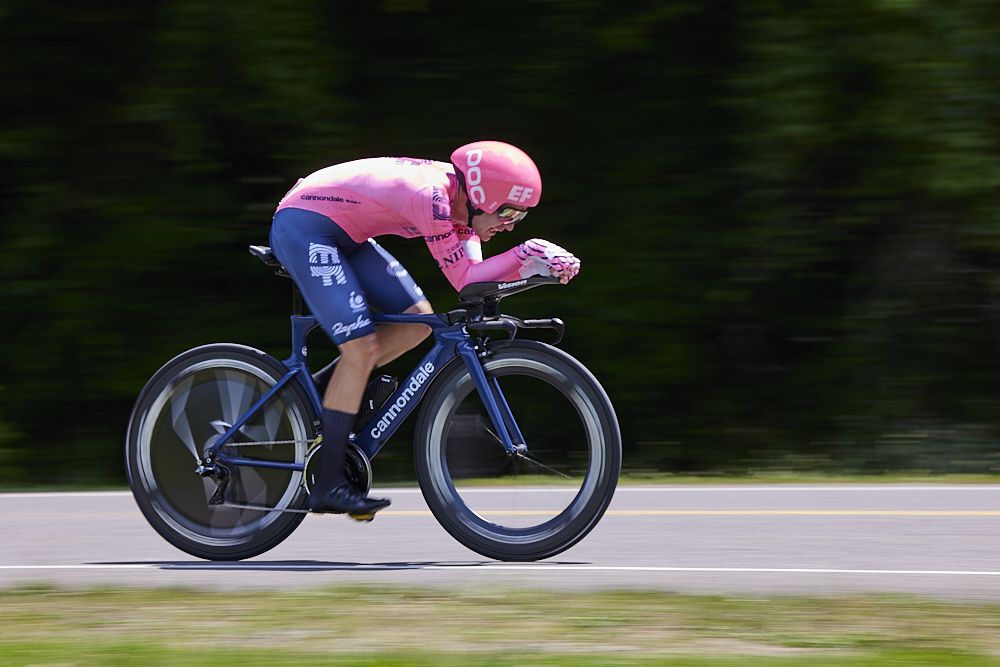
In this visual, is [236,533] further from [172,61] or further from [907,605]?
[172,61]

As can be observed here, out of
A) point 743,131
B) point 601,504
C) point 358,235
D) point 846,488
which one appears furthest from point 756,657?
point 743,131

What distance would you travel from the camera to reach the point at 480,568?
5.68 m

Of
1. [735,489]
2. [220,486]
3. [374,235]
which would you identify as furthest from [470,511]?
[735,489]

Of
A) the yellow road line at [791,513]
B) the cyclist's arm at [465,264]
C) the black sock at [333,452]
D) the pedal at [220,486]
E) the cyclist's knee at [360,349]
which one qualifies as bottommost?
the yellow road line at [791,513]

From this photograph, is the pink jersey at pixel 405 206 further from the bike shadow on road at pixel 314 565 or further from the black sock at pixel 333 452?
the bike shadow on road at pixel 314 565

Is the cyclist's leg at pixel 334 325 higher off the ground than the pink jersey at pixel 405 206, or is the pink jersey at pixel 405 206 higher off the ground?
the pink jersey at pixel 405 206

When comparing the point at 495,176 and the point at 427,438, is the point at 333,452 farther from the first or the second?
the point at 495,176

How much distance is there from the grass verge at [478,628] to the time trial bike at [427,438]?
591 mm

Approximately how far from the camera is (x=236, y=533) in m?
6.01

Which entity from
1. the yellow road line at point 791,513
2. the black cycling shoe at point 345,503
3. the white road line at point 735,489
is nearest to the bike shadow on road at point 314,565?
the black cycling shoe at point 345,503

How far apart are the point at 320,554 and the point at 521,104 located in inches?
198

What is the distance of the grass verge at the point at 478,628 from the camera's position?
4.27m

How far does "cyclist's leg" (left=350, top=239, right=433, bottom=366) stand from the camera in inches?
236

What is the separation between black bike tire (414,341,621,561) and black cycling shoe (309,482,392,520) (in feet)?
0.72
